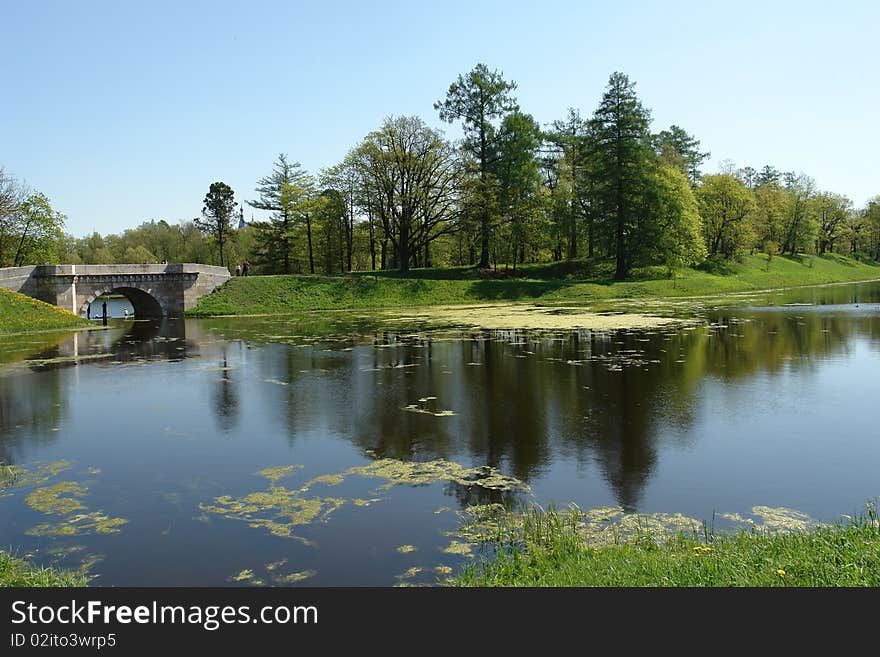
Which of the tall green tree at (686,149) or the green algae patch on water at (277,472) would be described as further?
the tall green tree at (686,149)

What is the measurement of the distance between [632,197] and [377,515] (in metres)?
57.5

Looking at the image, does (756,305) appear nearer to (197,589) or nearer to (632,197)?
(632,197)

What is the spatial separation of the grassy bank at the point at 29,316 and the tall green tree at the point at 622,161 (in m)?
45.6

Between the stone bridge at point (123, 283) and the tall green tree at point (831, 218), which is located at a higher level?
the tall green tree at point (831, 218)

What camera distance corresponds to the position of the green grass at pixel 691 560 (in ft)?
20.6

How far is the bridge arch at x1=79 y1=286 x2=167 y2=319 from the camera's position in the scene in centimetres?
4919

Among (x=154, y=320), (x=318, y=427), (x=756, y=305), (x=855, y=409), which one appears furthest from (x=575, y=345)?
(x=154, y=320)

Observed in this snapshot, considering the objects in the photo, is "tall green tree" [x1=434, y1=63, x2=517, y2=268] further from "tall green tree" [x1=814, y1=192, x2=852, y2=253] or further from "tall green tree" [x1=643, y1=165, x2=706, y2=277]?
"tall green tree" [x1=814, y1=192, x2=852, y2=253]

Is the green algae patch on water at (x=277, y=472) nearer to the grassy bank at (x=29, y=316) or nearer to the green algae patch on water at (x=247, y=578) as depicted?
the green algae patch on water at (x=247, y=578)

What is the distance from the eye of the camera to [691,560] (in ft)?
22.6

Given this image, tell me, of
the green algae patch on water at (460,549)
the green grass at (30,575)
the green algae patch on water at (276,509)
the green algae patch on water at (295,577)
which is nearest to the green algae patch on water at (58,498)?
the green grass at (30,575)

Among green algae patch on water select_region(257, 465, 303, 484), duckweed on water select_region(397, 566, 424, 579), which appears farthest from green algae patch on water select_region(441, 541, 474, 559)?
green algae patch on water select_region(257, 465, 303, 484)

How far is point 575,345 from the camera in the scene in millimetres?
26969

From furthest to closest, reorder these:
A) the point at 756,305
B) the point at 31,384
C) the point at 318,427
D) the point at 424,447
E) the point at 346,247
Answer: the point at 346,247 < the point at 756,305 < the point at 31,384 < the point at 318,427 < the point at 424,447
